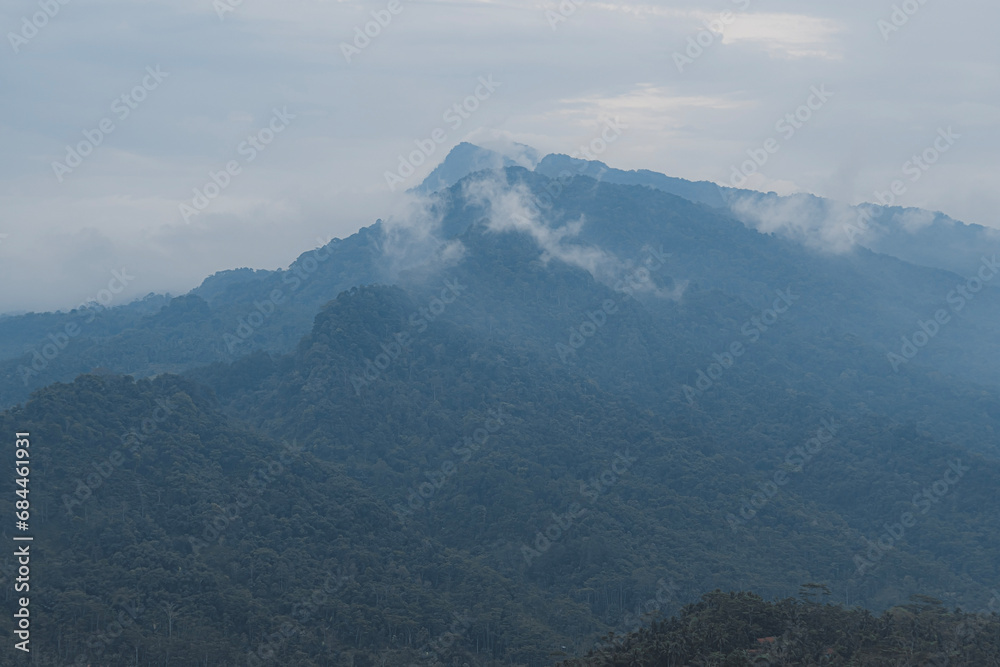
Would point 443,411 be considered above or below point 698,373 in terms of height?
above

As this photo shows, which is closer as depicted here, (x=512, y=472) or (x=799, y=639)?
(x=799, y=639)

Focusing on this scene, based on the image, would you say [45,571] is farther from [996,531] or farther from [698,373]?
[698,373]

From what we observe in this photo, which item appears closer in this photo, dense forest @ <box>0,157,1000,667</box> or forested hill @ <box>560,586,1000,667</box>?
forested hill @ <box>560,586,1000,667</box>

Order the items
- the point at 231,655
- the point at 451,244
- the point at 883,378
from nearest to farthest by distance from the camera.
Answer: the point at 231,655 → the point at 883,378 → the point at 451,244

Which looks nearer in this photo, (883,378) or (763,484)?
(763,484)

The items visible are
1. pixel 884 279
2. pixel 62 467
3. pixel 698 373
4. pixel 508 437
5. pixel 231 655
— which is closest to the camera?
pixel 231 655

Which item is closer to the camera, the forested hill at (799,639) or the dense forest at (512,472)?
the forested hill at (799,639)

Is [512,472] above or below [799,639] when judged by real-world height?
below

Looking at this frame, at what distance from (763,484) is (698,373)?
33076 mm

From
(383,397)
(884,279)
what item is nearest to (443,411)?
(383,397)

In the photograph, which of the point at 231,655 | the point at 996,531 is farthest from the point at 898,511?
the point at 231,655

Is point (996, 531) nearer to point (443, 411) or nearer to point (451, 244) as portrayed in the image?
point (443, 411)

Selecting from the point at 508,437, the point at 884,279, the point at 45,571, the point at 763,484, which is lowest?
the point at 884,279

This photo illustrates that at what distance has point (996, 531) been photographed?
279ft
